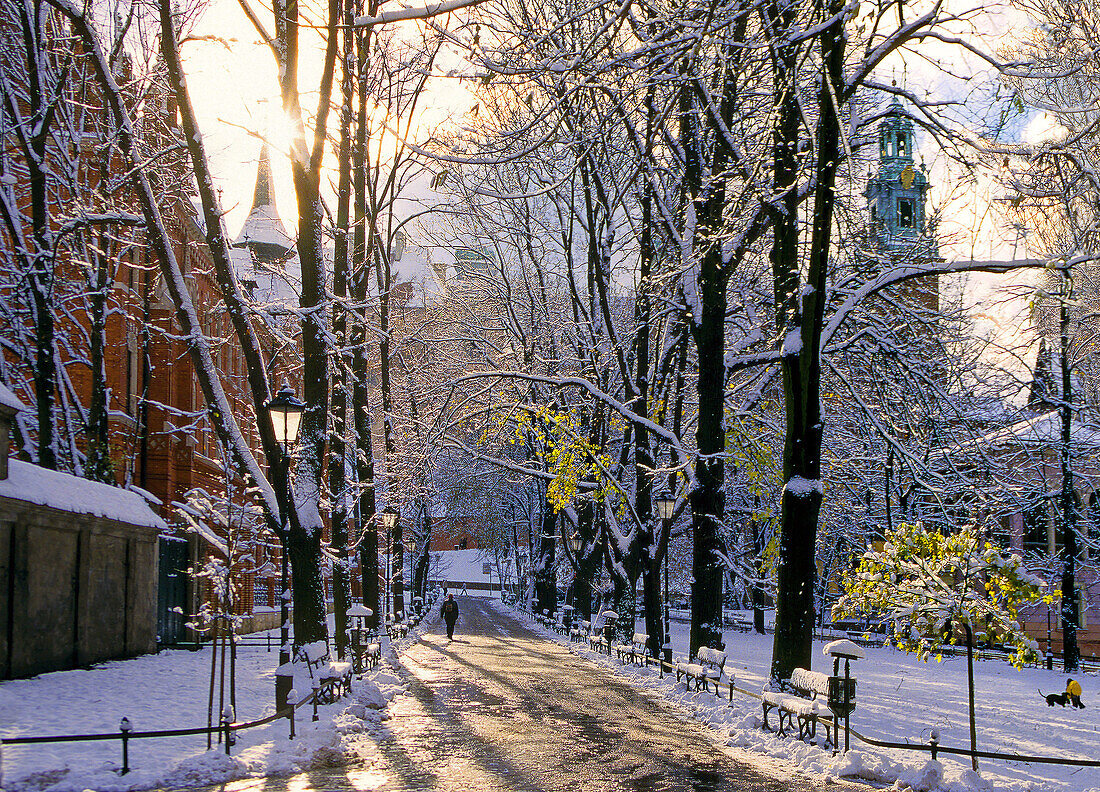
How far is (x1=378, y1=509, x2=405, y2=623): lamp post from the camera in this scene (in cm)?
3045

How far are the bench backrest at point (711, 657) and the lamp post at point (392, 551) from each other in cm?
1396

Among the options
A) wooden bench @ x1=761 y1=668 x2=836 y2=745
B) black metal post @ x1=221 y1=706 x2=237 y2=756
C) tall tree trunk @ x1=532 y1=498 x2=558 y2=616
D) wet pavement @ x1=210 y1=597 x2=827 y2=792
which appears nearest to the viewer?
wet pavement @ x1=210 y1=597 x2=827 y2=792

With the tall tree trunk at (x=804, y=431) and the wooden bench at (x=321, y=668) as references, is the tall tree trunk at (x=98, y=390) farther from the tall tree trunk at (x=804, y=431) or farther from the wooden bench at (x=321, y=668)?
the tall tree trunk at (x=804, y=431)

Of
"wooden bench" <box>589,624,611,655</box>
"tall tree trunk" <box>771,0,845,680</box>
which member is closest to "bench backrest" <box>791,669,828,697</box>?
"tall tree trunk" <box>771,0,845,680</box>

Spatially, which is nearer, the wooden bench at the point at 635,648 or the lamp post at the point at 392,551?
the wooden bench at the point at 635,648

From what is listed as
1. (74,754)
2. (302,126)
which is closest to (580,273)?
(302,126)

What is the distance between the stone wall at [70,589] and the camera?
16.5m

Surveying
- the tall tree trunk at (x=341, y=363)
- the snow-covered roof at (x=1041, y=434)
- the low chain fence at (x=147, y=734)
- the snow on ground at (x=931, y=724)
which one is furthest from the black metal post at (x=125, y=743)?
the snow-covered roof at (x=1041, y=434)

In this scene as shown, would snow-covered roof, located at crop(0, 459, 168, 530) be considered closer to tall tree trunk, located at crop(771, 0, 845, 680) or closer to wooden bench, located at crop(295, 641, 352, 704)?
wooden bench, located at crop(295, 641, 352, 704)

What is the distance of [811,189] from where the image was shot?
1397 centimetres

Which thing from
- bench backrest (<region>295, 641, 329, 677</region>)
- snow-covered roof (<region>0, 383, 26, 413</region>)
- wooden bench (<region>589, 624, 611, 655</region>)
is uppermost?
snow-covered roof (<region>0, 383, 26, 413</region>)

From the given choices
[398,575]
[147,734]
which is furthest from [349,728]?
[398,575]

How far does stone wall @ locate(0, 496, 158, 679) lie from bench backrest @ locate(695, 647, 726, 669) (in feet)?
39.1

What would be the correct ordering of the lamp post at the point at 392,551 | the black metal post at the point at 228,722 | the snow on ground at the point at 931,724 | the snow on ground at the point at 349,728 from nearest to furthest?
the snow on ground at the point at 349,728, the snow on ground at the point at 931,724, the black metal post at the point at 228,722, the lamp post at the point at 392,551
